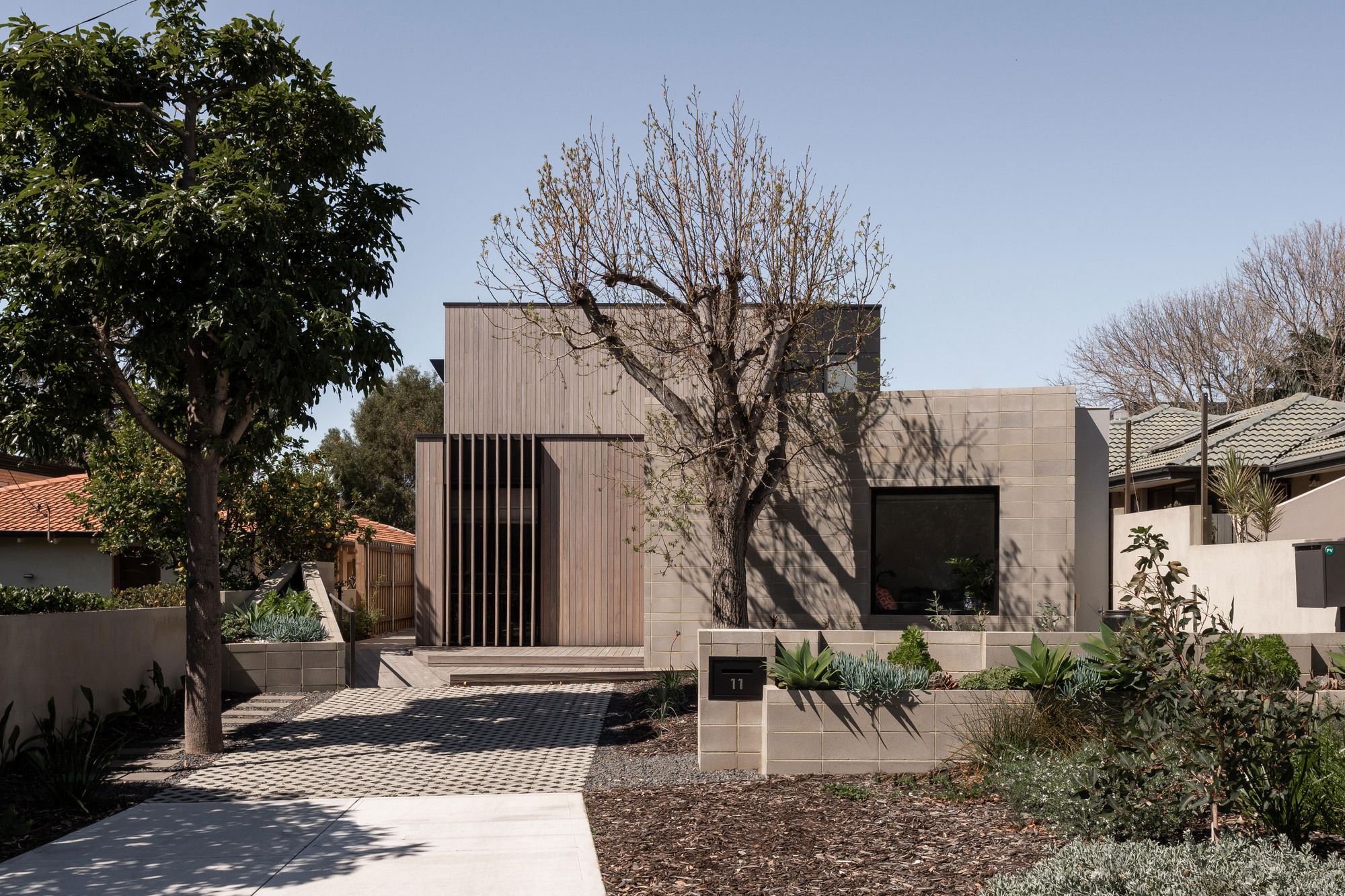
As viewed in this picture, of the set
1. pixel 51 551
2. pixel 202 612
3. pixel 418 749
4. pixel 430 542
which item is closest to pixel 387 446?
pixel 51 551

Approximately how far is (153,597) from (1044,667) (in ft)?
36.3

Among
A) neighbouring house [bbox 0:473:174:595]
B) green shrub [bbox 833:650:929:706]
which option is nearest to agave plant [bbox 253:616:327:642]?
green shrub [bbox 833:650:929:706]

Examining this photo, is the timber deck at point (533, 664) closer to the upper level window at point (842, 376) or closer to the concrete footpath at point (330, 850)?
the upper level window at point (842, 376)

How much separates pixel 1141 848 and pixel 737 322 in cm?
801

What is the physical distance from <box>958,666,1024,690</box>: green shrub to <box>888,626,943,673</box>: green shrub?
347 millimetres

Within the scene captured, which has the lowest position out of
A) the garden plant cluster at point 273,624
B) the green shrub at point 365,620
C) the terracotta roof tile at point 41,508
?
the green shrub at point 365,620

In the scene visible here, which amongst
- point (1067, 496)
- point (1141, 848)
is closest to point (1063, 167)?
point (1067, 496)

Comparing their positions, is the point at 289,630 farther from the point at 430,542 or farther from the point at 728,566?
the point at 728,566

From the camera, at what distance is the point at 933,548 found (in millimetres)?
13492

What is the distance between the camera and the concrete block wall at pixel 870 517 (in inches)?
516

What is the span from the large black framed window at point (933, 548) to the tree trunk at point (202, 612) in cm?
781

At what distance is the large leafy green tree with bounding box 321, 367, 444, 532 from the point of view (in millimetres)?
38000

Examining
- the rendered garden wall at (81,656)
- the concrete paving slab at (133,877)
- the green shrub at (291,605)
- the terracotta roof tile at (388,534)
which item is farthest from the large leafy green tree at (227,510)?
the concrete paving slab at (133,877)

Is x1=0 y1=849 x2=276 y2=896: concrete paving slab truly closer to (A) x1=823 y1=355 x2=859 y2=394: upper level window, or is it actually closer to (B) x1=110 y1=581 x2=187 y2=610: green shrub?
(B) x1=110 y1=581 x2=187 y2=610: green shrub
